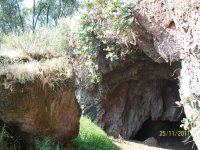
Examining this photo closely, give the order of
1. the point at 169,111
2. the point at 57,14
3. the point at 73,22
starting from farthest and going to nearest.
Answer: the point at 57,14 < the point at 169,111 < the point at 73,22

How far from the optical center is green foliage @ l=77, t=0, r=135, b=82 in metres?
7.49

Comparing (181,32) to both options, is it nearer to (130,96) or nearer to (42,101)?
(42,101)

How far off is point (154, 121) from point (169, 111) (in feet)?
3.74

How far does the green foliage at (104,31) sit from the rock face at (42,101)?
2.07 m

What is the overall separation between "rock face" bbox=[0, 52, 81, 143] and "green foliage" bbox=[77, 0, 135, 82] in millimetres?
2069

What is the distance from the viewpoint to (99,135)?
7.59 meters

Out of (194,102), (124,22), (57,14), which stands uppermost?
(57,14)

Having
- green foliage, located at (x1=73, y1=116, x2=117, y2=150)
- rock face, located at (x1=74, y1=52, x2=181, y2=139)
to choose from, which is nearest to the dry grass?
green foliage, located at (x1=73, y1=116, x2=117, y2=150)

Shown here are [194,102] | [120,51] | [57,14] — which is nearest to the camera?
[194,102]

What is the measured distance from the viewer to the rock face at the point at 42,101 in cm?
533

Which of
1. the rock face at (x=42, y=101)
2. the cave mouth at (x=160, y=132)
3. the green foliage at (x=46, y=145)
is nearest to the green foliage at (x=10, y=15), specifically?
the cave mouth at (x=160, y=132)

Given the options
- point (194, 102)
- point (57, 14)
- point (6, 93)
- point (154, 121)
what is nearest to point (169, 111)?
point (154, 121)

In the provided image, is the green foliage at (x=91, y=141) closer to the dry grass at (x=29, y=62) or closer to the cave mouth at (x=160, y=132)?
the dry grass at (x=29, y=62)

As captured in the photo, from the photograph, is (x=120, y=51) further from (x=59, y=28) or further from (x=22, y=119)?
(x=22, y=119)
